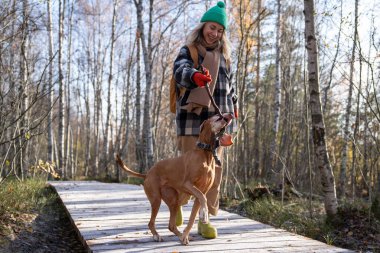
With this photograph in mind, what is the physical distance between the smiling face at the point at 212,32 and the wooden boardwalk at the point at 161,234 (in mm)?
1877

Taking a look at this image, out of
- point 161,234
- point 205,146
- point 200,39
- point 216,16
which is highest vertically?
point 216,16

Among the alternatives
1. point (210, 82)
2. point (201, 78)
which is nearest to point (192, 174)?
point (201, 78)

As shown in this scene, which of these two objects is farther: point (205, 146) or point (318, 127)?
point (318, 127)

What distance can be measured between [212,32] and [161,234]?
6.56 ft

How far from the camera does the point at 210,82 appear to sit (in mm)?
3346

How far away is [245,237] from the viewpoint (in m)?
3.56

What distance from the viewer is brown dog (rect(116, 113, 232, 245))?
2.87 m

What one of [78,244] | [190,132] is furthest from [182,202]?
[78,244]

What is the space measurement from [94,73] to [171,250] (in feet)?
71.0

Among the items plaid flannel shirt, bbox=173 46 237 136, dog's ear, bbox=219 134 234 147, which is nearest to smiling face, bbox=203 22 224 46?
plaid flannel shirt, bbox=173 46 237 136

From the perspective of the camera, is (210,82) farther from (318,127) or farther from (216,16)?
(318,127)

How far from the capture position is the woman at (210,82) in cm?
333

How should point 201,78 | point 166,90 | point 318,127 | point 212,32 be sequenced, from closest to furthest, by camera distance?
point 201,78 → point 212,32 → point 318,127 → point 166,90

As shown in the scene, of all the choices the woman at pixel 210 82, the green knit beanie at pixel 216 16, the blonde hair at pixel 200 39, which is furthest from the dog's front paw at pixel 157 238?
the green knit beanie at pixel 216 16
